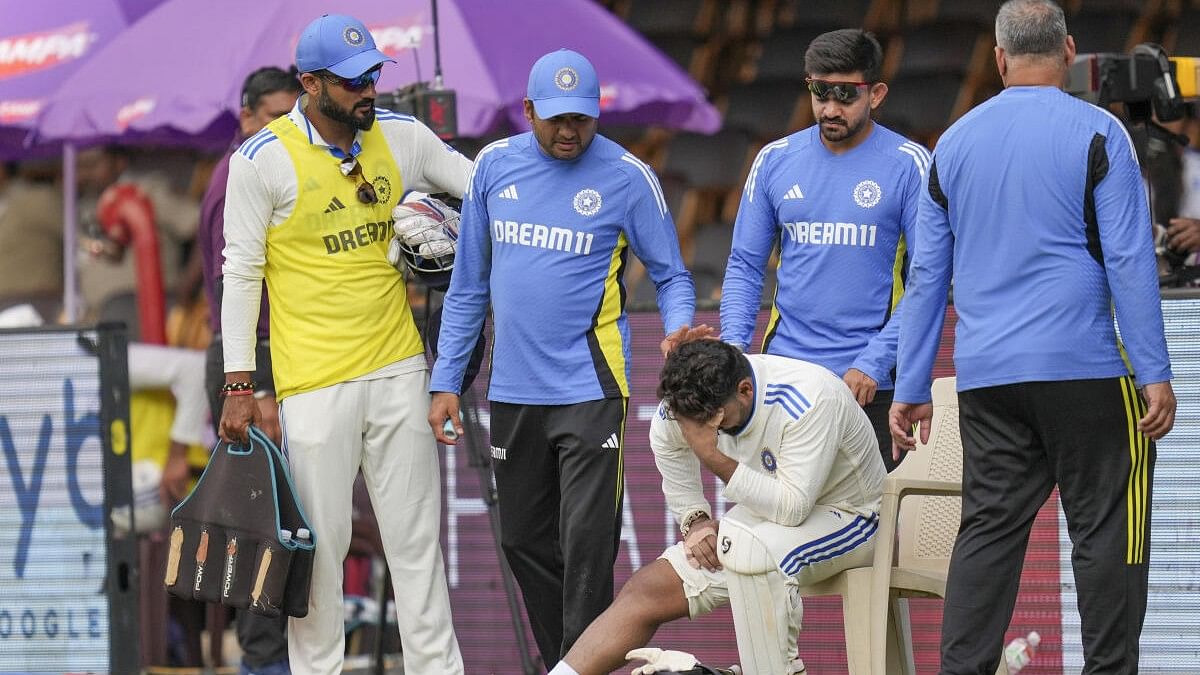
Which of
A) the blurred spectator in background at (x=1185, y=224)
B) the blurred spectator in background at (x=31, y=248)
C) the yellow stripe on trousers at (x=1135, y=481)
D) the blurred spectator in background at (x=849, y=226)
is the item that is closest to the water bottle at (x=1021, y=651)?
the blurred spectator in background at (x=849, y=226)

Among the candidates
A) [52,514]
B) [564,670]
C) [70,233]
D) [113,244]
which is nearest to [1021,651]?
[564,670]

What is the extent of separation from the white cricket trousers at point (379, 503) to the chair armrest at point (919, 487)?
4.57 feet

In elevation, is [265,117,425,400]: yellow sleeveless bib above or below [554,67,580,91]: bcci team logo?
below

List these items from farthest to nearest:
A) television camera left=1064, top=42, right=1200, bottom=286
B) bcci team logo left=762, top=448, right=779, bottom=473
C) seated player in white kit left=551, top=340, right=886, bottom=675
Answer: television camera left=1064, top=42, right=1200, bottom=286 → bcci team logo left=762, top=448, right=779, bottom=473 → seated player in white kit left=551, top=340, right=886, bottom=675

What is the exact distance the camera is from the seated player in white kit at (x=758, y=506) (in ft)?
16.8

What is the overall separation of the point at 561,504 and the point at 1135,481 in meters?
1.69

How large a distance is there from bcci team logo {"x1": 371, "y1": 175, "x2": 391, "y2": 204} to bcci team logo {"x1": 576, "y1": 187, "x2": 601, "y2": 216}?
1.97ft

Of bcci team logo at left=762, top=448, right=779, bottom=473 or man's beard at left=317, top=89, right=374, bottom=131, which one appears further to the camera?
man's beard at left=317, top=89, right=374, bottom=131

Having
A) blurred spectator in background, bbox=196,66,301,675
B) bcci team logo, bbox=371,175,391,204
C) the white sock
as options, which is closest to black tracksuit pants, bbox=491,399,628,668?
the white sock

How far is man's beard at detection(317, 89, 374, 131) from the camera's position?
5770 millimetres

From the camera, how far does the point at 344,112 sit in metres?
5.77

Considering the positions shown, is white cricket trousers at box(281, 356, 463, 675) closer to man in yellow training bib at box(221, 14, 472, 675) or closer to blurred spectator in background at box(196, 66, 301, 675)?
man in yellow training bib at box(221, 14, 472, 675)

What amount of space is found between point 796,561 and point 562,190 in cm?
129

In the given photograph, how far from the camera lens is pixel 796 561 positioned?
5.23 meters
